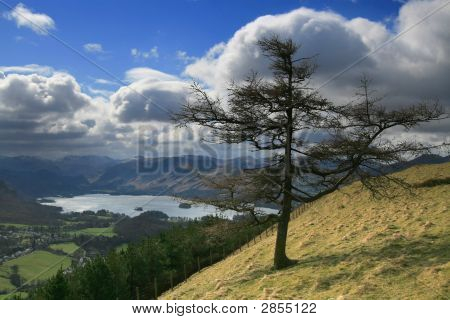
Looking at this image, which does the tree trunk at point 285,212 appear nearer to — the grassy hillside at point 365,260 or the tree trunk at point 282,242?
the tree trunk at point 282,242

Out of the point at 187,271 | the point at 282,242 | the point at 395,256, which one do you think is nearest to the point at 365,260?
the point at 395,256

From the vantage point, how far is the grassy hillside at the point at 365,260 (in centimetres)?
1468

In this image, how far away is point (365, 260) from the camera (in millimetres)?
18172

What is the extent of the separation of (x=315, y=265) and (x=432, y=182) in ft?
65.4

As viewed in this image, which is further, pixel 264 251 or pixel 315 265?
pixel 264 251

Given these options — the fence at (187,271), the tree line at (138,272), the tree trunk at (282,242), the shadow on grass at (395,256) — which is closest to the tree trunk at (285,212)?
the tree trunk at (282,242)

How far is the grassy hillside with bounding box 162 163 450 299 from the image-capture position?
48.2 feet

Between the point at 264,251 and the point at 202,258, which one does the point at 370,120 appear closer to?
the point at 264,251

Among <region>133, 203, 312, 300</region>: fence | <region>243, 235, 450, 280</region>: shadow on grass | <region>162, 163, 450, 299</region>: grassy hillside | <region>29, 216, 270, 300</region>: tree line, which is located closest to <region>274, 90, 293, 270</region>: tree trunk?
<region>243, 235, 450, 280</region>: shadow on grass

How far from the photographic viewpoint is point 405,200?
30703mm

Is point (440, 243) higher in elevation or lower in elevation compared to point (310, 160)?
lower

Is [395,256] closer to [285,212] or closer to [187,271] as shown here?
[285,212]
